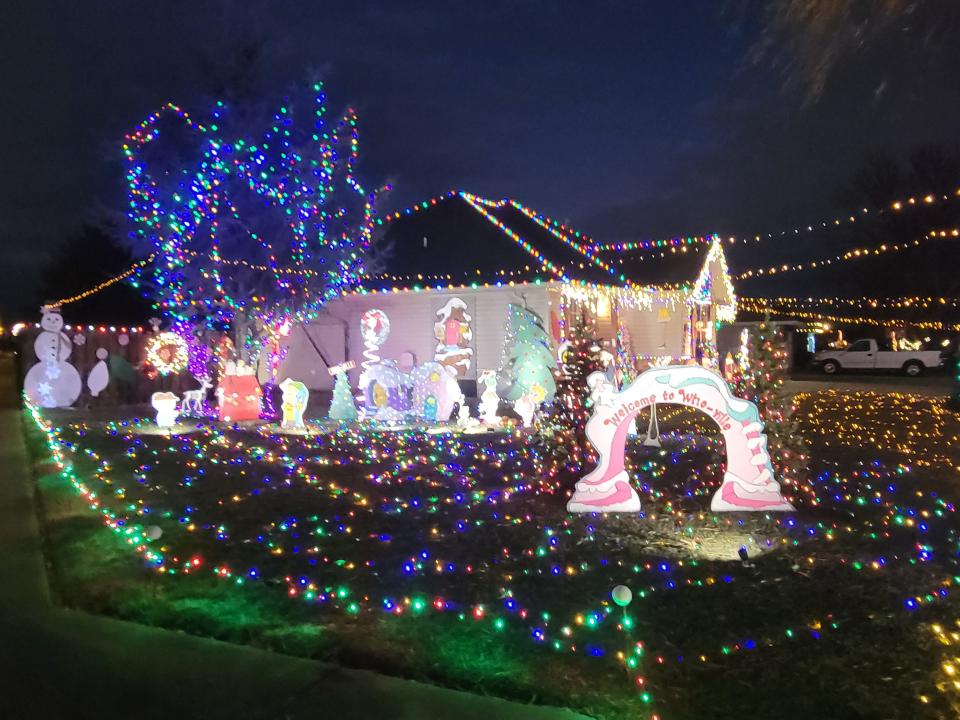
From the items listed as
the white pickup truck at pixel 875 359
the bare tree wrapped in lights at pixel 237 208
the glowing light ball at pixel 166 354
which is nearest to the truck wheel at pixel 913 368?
the white pickup truck at pixel 875 359

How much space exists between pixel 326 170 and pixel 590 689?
13.2 m

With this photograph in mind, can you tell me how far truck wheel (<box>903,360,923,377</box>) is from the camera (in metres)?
28.7

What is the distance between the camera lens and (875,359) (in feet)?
95.9

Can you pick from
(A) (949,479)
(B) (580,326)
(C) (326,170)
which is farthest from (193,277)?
(A) (949,479)

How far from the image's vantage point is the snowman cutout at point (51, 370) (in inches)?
653

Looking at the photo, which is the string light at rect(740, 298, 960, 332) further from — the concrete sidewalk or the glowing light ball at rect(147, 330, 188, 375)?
the concrete sidewalk

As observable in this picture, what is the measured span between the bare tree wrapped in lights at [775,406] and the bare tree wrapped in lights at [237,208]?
1010 centimetres

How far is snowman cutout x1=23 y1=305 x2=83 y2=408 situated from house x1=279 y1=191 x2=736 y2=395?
5.30m

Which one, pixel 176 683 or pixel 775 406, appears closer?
pixel 176 683

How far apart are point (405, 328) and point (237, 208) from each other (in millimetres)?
5399

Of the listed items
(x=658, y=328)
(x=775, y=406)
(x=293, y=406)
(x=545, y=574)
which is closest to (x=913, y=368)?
(x=658, y=328)

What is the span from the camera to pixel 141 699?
131 inches

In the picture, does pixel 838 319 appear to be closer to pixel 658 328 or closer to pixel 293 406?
pixel 658 328

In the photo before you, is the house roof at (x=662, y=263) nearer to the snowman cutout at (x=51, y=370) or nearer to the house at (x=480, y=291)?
the house at (x=480, y=291)
